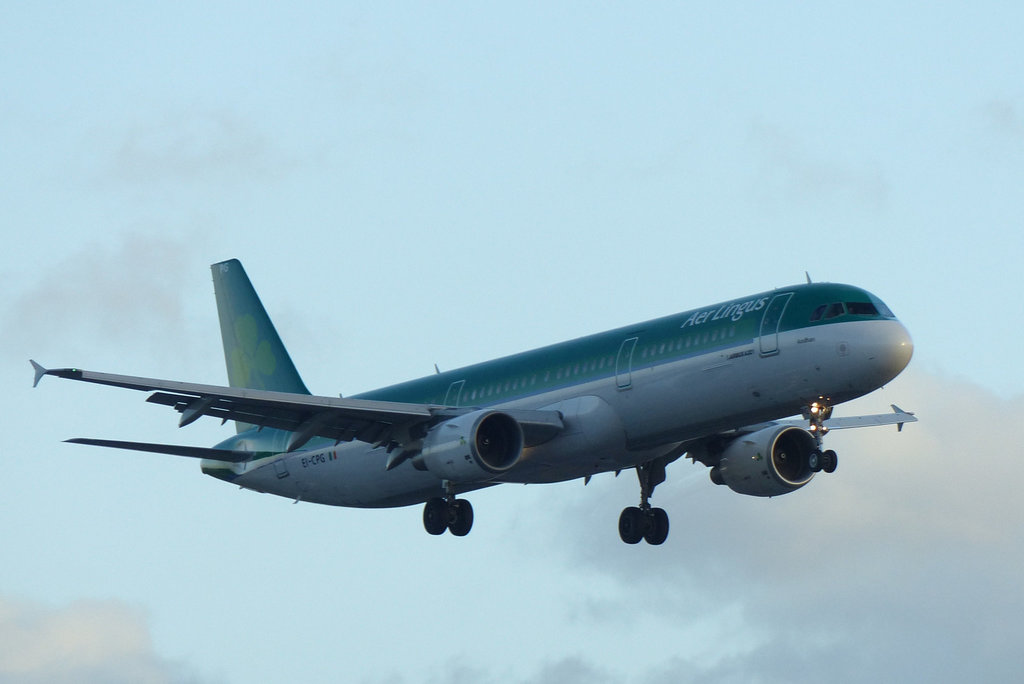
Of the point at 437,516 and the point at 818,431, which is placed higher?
the point at 818,431

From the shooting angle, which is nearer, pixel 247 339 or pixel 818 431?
pixel 818 431

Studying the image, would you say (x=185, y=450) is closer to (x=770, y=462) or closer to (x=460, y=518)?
(x=460, y=518)

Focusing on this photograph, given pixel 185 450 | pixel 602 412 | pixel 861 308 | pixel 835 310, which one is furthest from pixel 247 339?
pixel 861 308

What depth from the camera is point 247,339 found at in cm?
6031

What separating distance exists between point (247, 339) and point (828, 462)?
24.7 meters

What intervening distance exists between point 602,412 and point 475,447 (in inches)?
137

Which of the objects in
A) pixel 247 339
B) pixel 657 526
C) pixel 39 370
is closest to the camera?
pixel 39 370

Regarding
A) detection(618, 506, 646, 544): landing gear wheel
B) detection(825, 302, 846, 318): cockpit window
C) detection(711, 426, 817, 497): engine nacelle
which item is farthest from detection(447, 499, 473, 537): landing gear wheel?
detection(825, 302, 846, 318): cockpit window

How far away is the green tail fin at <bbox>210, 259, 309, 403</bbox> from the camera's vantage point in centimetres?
5897

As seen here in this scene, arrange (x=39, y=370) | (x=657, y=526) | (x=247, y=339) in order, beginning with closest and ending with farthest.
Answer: (x=39, y=370) → (x=657, y=526) → (x=247, y=339)

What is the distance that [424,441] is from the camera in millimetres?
47062

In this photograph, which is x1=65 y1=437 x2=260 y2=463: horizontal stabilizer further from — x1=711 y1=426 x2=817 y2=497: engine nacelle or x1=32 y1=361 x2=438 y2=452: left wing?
x1=711 y1=426 x2=817 y2=497: engine nacelle

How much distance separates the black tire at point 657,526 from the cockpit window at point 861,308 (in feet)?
37.5

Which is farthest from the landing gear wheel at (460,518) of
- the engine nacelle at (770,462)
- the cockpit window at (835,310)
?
the cockpit window at (835,310)
